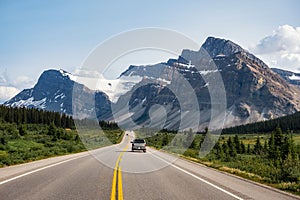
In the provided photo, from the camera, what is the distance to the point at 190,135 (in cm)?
6856

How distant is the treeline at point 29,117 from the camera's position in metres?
125

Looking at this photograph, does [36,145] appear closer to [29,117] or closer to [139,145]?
[139,145]

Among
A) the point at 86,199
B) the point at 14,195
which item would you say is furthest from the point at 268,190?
the point at 14,195

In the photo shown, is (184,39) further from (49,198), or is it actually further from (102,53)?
(49,198)

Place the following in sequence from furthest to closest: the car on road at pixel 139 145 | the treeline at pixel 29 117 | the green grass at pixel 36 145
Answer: the treeline at pixel 29 117 → the car on road at pixel 139 145 → the green grass at pixel 36 145

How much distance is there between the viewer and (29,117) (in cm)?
14000

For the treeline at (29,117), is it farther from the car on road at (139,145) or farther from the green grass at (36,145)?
the car on road at (139,145)

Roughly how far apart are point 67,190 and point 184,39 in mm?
12916

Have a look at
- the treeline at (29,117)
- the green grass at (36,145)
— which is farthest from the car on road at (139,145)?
the treeline at (29,117)

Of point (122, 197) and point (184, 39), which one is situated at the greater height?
point (184, 39)

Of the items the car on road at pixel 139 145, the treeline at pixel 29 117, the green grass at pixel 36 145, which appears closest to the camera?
the green grass at pixel 36 145

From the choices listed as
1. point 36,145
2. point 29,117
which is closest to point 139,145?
point 36,145

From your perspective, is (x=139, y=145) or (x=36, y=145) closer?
(x=139, y=145)

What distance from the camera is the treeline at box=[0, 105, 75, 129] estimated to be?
125m
